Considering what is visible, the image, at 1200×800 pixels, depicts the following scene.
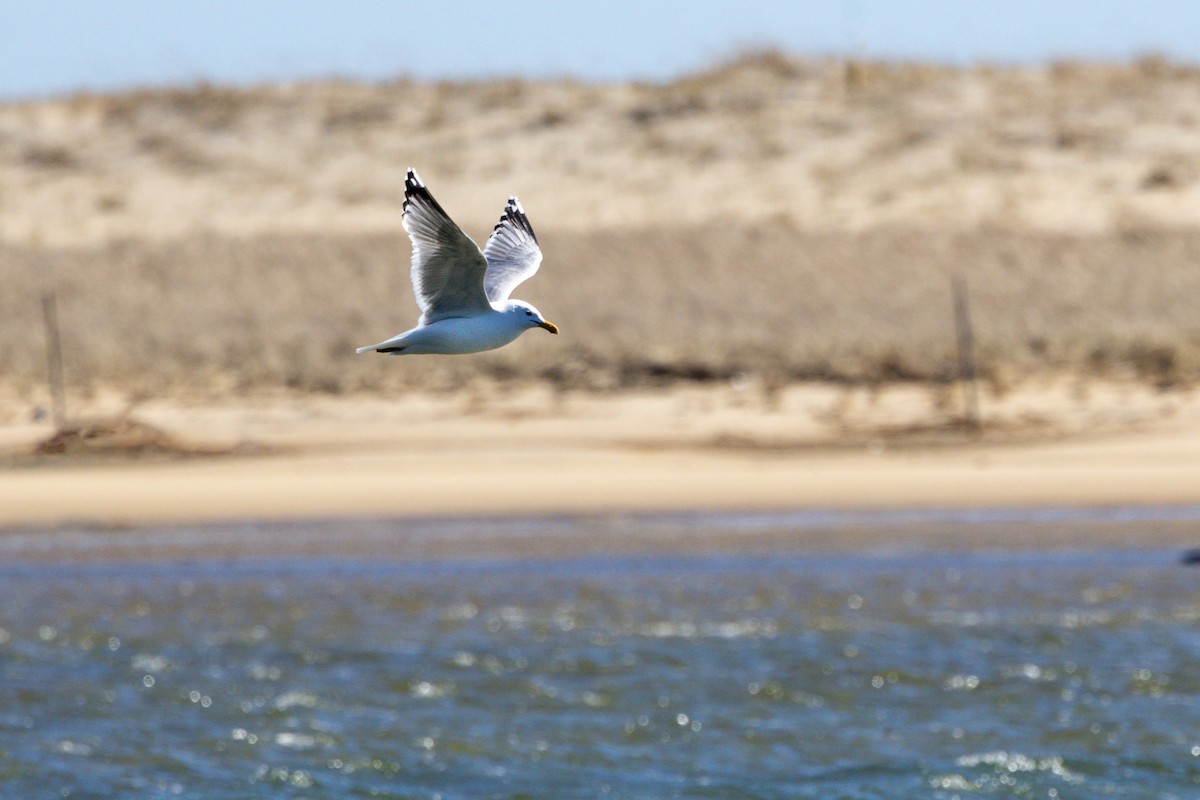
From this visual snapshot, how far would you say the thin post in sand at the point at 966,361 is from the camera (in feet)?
66.6

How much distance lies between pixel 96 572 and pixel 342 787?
6167mm

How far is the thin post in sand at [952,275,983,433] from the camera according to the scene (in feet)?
66.6

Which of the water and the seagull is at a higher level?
the seagull

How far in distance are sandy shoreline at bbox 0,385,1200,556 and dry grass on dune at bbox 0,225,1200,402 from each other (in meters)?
0.76

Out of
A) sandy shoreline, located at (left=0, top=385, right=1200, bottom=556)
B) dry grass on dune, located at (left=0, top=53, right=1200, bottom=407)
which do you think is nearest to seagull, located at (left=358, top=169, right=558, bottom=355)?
sandy shoreline, located at (left=0, top=385, right=1200, bottom=556)

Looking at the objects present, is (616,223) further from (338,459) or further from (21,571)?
(21,571)

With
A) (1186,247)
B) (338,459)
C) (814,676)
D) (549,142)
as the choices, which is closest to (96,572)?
(338,459)

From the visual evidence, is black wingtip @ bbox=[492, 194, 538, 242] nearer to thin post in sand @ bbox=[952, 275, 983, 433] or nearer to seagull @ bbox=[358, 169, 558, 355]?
seagull @ bbox=[358, 169, 558, 355]

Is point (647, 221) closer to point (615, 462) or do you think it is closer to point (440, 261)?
point (615, 462)

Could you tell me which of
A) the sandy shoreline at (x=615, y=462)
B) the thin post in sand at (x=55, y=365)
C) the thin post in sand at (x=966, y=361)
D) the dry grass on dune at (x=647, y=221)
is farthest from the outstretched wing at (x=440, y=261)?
the dry grass on dune at (x=647, y=221)

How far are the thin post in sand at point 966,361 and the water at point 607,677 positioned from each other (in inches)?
174

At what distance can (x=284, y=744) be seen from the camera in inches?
440

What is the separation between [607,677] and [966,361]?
32.7 feet

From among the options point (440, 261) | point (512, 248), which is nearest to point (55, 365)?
point (512, 248)
